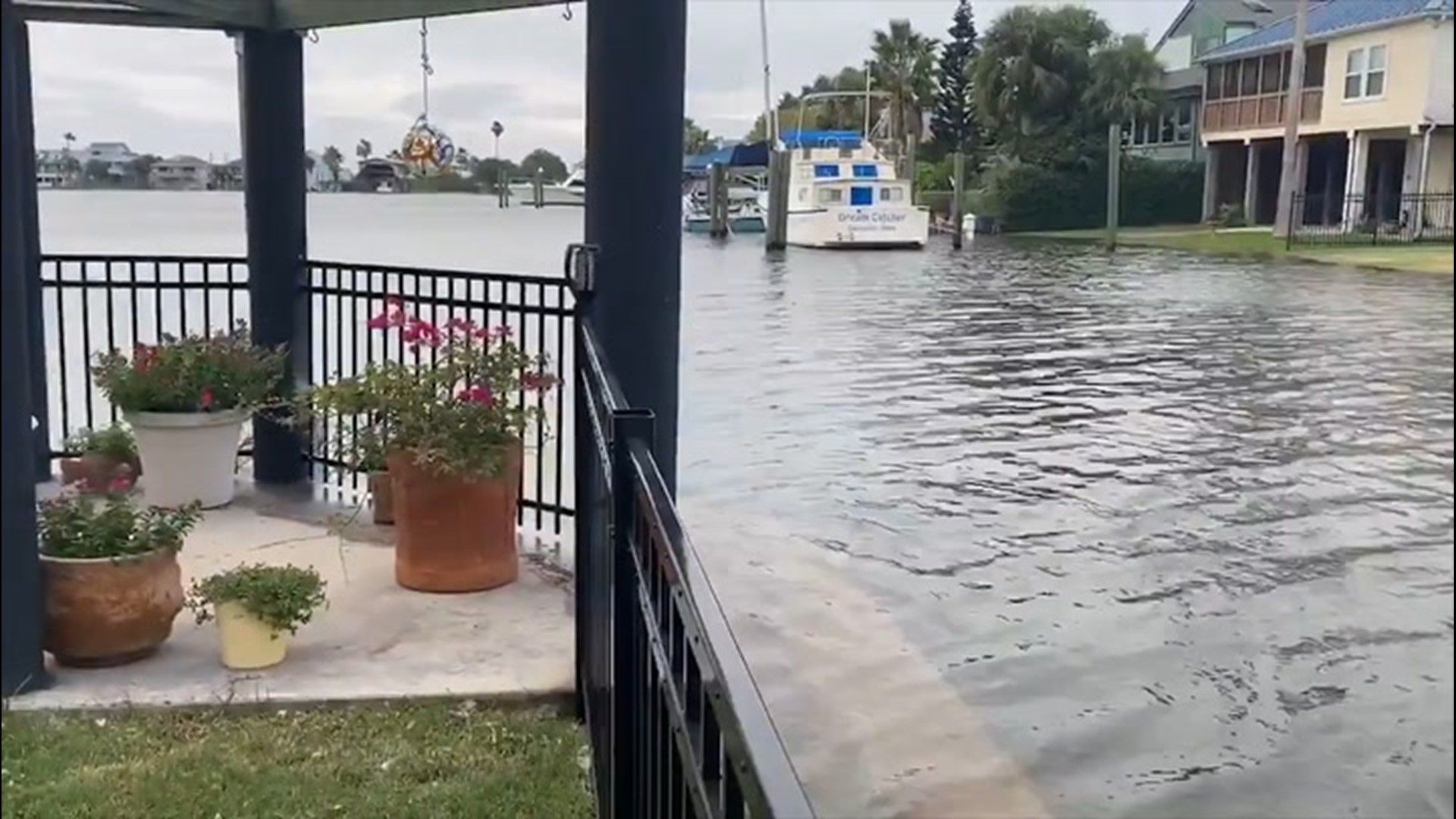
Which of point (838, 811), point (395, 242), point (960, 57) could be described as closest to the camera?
point (838, 811)

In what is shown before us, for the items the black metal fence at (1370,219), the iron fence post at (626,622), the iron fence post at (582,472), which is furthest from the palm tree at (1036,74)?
the iron fence post at (626,622)

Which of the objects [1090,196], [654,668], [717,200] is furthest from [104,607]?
[717,200]

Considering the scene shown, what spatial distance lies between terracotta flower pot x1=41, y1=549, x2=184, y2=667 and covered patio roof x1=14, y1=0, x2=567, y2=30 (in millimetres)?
2146

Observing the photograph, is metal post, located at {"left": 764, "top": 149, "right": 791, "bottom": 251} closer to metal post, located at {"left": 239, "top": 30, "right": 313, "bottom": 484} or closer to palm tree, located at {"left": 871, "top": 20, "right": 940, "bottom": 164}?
palm tree, located at {"left": 871, "top": 20, "right": 940, "bottom": 164}

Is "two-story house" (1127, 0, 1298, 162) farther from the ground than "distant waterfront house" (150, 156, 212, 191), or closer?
farther from the ground

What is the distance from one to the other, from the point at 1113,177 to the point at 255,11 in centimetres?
1041

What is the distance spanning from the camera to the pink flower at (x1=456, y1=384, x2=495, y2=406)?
3.84 m

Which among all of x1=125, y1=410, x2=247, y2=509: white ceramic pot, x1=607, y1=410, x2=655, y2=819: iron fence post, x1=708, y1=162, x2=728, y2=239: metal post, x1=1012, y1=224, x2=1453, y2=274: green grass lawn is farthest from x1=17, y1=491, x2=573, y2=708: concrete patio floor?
x1=708, y1=162, x2=728, y2=239: metal post

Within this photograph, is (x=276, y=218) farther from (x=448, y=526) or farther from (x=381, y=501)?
(x=448, y=526)

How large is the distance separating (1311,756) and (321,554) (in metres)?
2.85

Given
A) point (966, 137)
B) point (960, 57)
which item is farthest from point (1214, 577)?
point (960, 57)

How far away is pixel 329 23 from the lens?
4.86 m

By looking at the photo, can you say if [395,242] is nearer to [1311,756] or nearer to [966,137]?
[1311,756]

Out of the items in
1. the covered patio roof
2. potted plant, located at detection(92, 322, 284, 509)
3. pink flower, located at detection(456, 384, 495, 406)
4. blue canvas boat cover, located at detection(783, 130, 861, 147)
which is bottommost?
potted plant, located at detection(92, 322, 284, 509)
